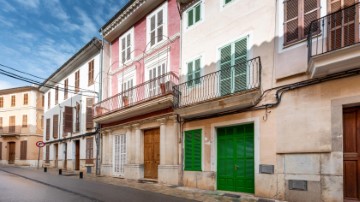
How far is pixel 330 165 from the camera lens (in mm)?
7918

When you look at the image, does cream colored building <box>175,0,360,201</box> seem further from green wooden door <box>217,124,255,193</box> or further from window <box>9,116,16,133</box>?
window <box>9,116,16,133</box>

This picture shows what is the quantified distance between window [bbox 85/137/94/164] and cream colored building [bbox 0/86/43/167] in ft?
66.3

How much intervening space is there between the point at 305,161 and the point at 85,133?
55.1 ft

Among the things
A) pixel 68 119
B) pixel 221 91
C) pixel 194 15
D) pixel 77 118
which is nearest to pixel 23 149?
pixel 68 119

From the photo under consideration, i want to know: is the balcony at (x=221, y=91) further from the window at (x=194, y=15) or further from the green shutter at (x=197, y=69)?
the window at (x=194, y=15)

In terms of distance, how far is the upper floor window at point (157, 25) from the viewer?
15.5 metres

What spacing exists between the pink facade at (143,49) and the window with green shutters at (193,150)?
3087 millimetres

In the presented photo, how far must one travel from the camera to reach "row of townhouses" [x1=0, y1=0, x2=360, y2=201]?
795 centimetres

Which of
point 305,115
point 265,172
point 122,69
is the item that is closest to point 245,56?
point 305,115

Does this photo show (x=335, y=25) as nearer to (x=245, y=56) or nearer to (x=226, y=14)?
(x=245, y=56)

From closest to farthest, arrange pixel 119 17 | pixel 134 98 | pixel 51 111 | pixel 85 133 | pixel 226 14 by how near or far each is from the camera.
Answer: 1. pixel 226 14
2. pixel 134 98
3. pixel 119 17
4. pixel 85 133
5. pixel 51 111

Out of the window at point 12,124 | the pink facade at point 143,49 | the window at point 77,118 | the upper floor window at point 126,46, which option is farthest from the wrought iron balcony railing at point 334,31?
the window at point 12,124

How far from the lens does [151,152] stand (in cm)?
1559

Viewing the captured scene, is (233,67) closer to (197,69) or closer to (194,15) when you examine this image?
(197,69)
